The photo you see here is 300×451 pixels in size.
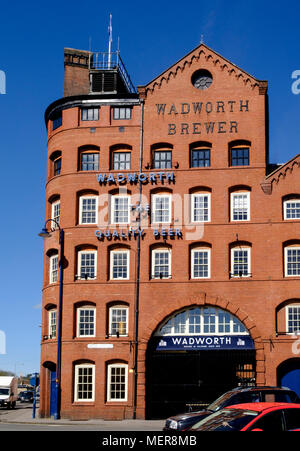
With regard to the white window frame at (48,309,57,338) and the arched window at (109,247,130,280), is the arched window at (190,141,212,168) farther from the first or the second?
the white window frame at (48,309,57,338)

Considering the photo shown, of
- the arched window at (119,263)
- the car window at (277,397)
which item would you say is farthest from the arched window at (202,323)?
the car window at (277,397)

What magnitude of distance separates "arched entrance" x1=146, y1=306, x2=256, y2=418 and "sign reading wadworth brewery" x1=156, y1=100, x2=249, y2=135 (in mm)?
11462

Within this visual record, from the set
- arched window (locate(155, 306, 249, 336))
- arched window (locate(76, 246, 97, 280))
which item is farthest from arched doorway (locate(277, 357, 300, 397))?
arched window (locate(76, 246, 97, 280))

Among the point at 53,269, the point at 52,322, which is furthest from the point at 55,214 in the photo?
the point at 52,322

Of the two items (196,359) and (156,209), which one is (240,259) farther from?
(196,359)

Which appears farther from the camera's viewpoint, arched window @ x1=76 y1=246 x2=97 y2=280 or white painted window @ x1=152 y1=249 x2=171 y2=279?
arched window @ x1=76 y1=246 x2=97 y2=280

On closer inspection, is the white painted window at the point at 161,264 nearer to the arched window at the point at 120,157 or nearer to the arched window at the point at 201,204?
the arched window at the point at 201,204

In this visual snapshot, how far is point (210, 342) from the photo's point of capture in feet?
142

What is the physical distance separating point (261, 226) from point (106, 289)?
10500 millimetres

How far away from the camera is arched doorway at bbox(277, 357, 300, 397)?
42.8 metres

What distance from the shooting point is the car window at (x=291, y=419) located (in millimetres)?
16672

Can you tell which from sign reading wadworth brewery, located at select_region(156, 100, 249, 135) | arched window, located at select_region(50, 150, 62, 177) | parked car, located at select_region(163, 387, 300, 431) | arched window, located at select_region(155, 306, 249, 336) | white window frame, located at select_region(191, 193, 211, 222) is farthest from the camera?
arched window, located at select_region(50, 150, 62, 177)
